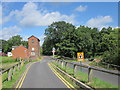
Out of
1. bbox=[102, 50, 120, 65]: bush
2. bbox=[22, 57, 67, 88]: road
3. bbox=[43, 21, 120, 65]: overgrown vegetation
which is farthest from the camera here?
bbox=[43, 21, 120, 65]: overgrown vegetation

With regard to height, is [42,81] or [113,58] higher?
[113,58]

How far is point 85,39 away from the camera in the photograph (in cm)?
7319

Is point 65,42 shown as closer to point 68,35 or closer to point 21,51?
point 68,35

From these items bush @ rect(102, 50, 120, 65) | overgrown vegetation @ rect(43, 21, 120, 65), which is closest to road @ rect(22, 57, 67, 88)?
bush @ rect(102, 50, 120, 65)

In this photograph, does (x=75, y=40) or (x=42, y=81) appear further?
(x=75, y=40)

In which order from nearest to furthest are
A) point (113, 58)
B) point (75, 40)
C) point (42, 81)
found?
point (42, 81)
point (113, 58)
point (75, 40)

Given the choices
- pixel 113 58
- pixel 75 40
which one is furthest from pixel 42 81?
pixel 75 40

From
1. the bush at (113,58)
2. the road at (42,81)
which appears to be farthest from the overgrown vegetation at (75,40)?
the road at (42,81)

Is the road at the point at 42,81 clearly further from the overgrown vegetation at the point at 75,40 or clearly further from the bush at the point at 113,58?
the overgrown vegetation at the point at 75,40

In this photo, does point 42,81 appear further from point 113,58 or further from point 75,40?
point 75,40

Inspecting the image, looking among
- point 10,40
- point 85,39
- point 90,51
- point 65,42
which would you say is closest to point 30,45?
point 65,42

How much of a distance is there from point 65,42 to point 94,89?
58728 millimetres

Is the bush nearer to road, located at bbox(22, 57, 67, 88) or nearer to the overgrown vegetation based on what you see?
the overgrown vegetation

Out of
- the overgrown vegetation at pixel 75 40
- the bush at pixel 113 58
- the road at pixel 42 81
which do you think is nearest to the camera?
the road at pixel 42 81
